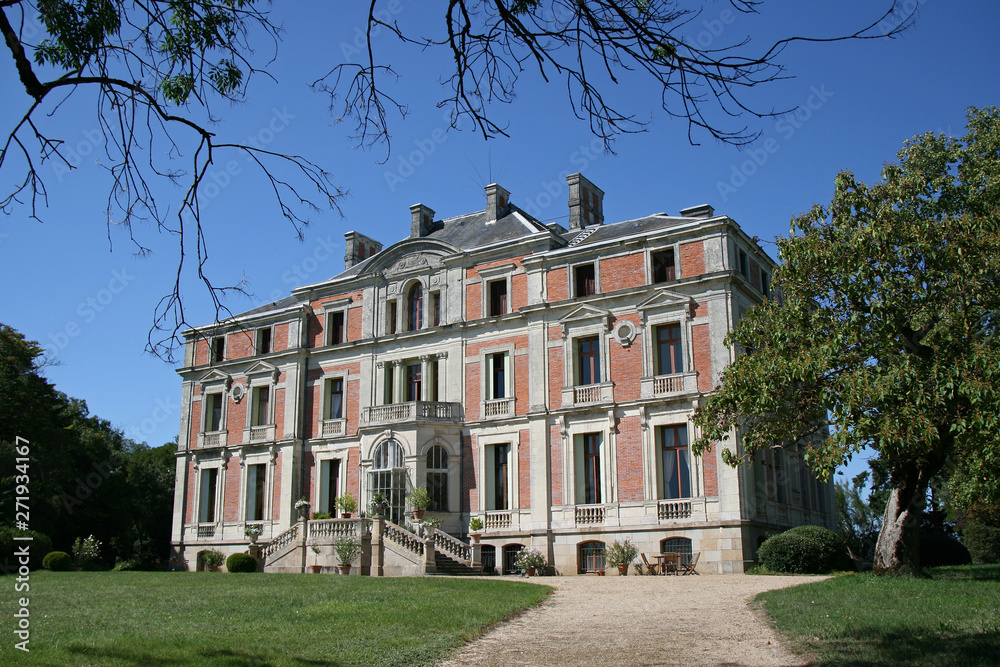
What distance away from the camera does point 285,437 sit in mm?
34688

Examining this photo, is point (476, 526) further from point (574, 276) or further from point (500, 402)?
point (574, 276)

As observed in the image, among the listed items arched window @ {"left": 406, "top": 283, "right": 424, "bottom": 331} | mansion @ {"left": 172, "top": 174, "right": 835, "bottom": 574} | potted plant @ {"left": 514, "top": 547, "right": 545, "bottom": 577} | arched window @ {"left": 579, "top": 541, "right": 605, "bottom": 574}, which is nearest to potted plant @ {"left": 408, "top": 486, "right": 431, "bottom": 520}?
mansion @ {"left": 172, "top": 174, "right": 835, "bottom": 574}

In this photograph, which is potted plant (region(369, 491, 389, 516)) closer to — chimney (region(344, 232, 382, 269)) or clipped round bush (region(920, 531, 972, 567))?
chimney (region(344, 232, 382, 269))

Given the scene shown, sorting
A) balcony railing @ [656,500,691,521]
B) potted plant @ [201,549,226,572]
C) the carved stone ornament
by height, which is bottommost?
potted plant @ [201,549,226,572]

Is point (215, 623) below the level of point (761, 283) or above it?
below

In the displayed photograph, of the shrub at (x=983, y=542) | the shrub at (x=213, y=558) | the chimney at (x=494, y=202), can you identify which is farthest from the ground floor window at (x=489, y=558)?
the shrub at (x=983, y=542)

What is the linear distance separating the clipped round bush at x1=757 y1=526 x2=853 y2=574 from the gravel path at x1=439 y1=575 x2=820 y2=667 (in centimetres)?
522

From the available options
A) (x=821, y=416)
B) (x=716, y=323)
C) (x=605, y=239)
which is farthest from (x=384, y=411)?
(x=821, y=416)

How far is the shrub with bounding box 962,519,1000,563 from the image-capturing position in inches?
1214

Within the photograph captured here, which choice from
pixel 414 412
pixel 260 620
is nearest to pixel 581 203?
pixel 414 412

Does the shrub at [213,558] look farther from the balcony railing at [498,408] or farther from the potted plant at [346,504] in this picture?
the balcony railing at [498,408]

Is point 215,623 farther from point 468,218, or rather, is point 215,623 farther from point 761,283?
point 468,218

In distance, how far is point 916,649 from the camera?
8.83m

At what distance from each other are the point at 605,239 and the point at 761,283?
→ 5.75 metres
